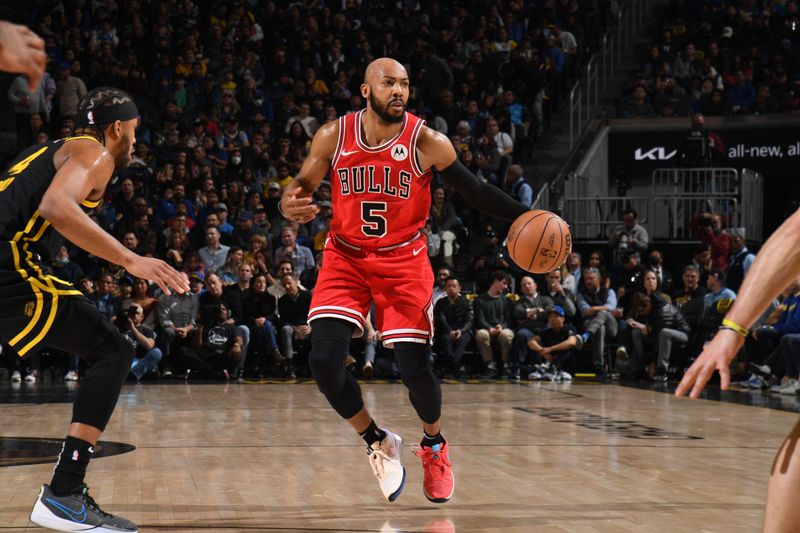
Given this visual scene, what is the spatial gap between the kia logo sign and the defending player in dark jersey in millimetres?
14388

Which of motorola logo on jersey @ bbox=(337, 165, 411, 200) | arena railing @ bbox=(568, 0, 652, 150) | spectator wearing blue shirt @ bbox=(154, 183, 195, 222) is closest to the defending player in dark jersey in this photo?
motorola logo on jersey @ bbox=(337, 165, 411, 200)

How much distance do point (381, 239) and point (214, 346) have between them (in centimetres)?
748

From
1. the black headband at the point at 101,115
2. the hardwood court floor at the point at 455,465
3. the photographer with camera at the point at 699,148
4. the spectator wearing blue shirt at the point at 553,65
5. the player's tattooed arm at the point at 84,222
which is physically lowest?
the hardwood court floor at the point at 455,465

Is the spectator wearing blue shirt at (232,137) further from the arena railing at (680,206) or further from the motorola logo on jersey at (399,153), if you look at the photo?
the motorola logo on jersey at (399,153)

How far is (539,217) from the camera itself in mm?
5328

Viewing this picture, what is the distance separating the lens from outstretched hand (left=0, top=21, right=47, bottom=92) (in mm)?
2578

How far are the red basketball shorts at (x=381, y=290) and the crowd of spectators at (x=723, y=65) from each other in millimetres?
13429

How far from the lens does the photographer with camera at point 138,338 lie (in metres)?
11.7

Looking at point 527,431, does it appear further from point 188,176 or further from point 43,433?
point 188,176

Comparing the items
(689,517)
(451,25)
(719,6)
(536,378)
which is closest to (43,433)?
(689,517)

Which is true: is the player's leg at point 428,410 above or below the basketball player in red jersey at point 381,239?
below

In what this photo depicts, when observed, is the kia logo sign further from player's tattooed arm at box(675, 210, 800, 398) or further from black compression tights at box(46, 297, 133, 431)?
player's tattooed arm at box(675, 210, 800, 398)

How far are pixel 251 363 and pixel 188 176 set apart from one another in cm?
357

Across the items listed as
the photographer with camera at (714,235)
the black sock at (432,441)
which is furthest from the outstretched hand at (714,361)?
the photographer with camera at (714,235)
